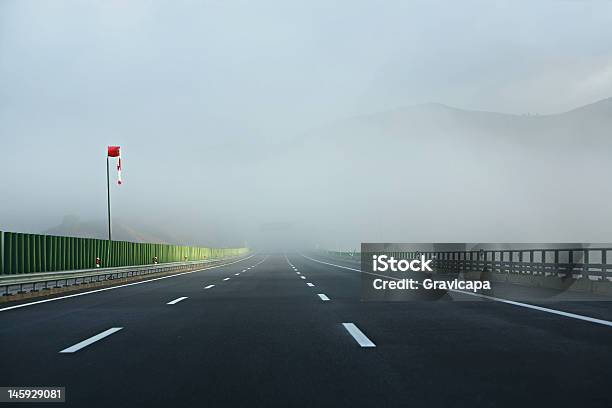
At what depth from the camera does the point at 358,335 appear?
8.52 m

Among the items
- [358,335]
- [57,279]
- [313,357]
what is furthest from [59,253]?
[313,357]

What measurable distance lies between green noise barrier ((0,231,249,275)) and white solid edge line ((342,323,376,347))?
489 inches

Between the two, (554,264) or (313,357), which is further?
(554,264)

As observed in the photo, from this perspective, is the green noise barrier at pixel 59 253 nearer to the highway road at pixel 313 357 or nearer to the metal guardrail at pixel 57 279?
the metal guardrail at pixel 57 279

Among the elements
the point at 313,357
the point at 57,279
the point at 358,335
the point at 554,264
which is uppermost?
the point at 313,357

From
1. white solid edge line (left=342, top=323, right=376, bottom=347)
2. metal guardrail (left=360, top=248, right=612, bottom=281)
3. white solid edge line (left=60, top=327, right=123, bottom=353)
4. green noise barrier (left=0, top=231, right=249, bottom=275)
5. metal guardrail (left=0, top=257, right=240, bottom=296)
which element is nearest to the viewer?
white solid edge line (left=60, top=327, right=123, bottom=353)

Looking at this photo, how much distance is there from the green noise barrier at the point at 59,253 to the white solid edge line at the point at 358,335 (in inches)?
489

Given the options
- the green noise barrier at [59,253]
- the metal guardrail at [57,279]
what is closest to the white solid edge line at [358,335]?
the metal guardrail at [57,279]

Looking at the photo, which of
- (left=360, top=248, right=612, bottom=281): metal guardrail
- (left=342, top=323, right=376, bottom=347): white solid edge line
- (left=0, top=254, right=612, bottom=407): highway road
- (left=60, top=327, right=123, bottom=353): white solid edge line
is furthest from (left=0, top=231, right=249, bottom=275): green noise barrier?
(left=360, top=248, right=612, bottom=281): metal guardrail

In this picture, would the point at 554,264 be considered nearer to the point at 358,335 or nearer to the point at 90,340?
the point at 358,335

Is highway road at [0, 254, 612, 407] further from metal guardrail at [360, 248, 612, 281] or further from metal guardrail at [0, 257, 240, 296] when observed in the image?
metal guardrail at [360, 248, 612, 281]

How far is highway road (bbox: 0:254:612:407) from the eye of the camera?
5.03m

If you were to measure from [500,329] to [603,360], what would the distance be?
8.68 ft

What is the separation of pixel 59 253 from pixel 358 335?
1696cm
